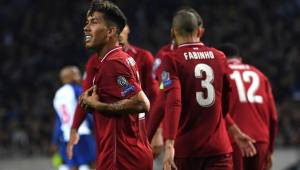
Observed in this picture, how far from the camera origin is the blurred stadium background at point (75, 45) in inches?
803

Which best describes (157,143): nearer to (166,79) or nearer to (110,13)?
(166,79)

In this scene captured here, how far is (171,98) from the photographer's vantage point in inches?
230

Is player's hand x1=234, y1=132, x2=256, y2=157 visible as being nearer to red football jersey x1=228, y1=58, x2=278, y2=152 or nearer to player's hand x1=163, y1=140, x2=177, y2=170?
red football jersey x1=228, y1=58, x2=278, y2=152

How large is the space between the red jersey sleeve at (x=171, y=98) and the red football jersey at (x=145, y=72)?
208 centimetres

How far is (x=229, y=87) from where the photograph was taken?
638 centimetres

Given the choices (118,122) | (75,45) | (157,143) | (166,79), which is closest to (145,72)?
(157,143)

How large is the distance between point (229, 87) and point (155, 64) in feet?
6.72

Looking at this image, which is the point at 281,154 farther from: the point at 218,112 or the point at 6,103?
the point at 218,112

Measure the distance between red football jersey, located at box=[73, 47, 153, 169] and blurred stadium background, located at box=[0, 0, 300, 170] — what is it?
14.3 meters

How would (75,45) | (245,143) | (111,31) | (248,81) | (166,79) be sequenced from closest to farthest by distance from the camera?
(111,31) → (166,79) → (245,143) → (248,81) → (75,45)

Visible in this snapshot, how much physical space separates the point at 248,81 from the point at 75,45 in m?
15.4

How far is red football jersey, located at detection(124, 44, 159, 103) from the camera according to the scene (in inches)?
320

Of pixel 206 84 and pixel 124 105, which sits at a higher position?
pixel 206 84

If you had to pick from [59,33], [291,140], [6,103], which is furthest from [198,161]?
[59,33]
